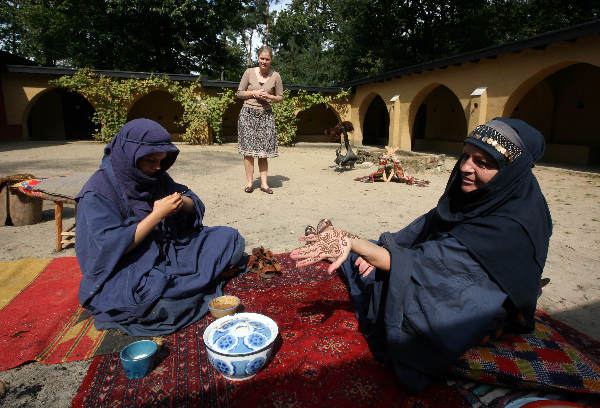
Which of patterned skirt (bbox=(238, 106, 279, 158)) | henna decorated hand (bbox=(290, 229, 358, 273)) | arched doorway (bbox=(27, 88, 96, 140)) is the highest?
arched doorway (bbox=(27, 88, 96, 140))

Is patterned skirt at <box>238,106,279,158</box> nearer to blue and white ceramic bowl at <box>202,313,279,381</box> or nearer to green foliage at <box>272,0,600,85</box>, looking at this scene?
blue and white ceramic bowl at <box>202,313,279,381</box>

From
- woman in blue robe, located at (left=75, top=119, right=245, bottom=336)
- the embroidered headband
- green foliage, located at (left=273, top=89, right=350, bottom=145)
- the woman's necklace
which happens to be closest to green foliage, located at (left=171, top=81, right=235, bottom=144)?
green foliage, located at (left=273, top=89, right=350, bottom=145)

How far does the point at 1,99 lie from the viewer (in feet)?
49.0

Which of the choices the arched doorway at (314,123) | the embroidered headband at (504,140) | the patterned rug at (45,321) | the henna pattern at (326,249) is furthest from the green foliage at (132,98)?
the embroidered headband at (504,140)

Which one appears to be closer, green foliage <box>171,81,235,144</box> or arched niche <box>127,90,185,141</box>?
green foliage <box>171,81,235,144</box>

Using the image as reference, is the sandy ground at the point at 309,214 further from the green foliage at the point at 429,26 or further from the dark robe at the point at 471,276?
the green foliage at the point at 429,26

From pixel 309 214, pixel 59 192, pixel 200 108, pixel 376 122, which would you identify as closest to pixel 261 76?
pixel 309 214

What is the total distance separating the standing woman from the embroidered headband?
4417mm

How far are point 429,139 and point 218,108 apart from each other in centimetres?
1030

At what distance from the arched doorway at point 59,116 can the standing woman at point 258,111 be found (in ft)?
57.3

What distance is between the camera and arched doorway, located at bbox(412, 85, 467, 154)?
16.5 meters

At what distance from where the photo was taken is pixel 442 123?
17.8m

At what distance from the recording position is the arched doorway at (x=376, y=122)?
22.7 m

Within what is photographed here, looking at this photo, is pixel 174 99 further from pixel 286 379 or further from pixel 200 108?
pixel 286 379
